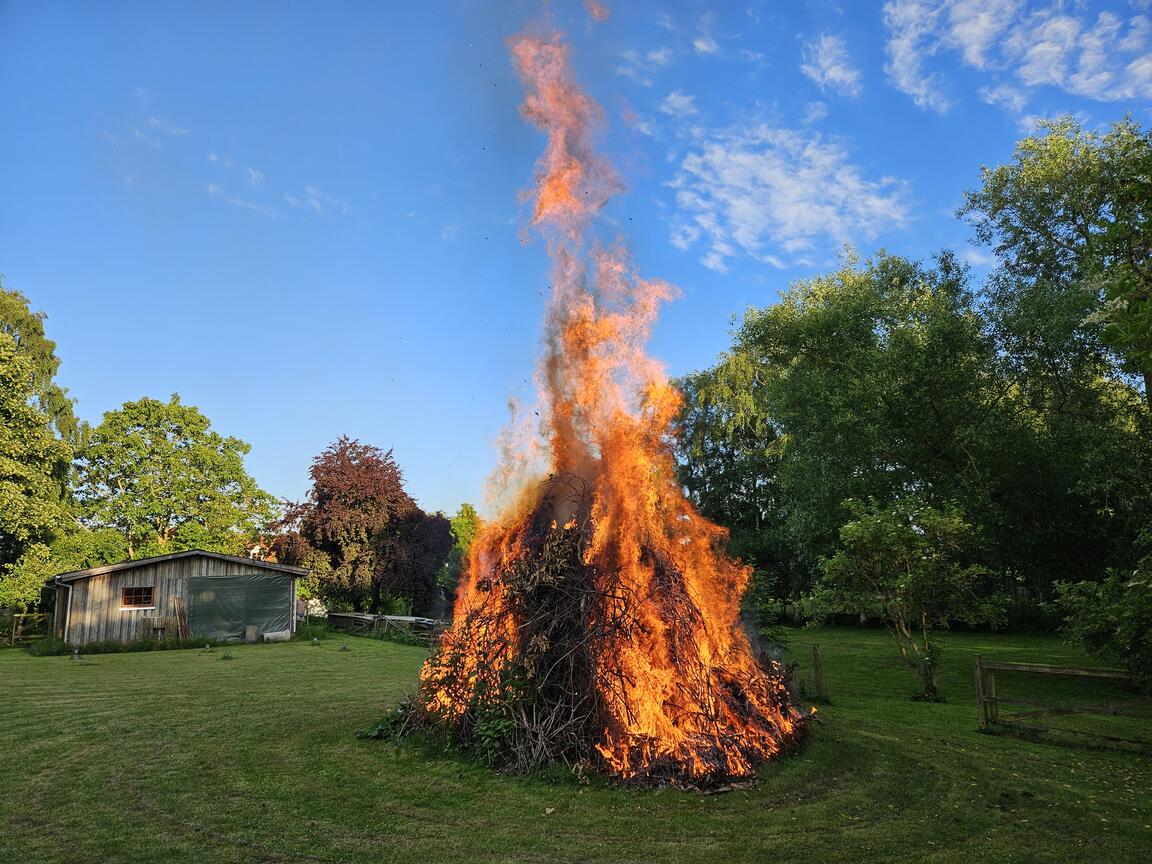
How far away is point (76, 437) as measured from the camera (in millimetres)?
36469

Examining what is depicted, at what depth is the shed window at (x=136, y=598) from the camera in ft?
85.3

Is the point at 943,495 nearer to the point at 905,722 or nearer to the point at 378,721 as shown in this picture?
the point at 905,722

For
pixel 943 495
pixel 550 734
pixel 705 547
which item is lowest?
pixel 550 734

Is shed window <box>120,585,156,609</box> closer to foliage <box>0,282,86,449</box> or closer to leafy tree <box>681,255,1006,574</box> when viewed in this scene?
foliage <box>0,282,86,449</box>

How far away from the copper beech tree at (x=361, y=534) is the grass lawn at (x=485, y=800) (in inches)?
868

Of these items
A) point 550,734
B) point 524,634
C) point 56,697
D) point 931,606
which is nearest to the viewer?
point 550,734

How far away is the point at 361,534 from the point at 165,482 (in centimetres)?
1391

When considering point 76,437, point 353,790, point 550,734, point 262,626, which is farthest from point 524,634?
point 76,437

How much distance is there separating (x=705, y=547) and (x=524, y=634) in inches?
→ 127

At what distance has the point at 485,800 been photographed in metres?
7.02

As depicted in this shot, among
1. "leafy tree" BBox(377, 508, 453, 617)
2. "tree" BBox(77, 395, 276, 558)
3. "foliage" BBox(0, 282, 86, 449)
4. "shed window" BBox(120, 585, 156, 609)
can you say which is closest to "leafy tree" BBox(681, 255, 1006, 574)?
"leafy tree" BBox(377, 508, 453, 617)

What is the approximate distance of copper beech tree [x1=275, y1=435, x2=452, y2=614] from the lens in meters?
33.8

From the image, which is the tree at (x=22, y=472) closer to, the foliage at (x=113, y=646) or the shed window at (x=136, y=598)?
the foliage at (x=113, y=646)

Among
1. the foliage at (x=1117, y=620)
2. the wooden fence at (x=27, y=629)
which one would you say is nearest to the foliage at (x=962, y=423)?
the foliage at (x=1117, y=620)
